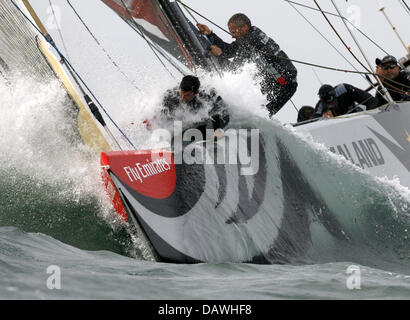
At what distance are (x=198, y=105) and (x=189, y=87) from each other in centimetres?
11

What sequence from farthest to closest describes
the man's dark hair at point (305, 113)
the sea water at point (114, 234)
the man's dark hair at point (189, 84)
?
the man's dark hair at point (305, 113) < the man's dark hair at point (189, 84) < the sea water at point (114, 234)

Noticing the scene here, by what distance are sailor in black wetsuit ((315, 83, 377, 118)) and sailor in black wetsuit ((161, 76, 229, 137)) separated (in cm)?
153

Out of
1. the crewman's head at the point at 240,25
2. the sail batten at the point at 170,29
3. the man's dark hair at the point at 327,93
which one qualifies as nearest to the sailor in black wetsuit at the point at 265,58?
the crewman's head at the point at 240,25

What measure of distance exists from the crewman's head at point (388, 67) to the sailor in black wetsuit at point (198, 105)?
1863mm

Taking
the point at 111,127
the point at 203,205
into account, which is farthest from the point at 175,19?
the point at 203,205

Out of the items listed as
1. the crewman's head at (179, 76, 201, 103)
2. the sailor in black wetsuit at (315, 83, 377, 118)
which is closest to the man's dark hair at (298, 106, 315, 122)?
the sailor in black wetsuit at (315, 83, 377, 118)

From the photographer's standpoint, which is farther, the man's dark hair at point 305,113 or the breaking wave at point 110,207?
the man's dark hair at point 305,113

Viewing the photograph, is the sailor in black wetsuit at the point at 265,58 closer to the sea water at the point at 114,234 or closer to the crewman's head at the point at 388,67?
the sea water at the point at 114,234

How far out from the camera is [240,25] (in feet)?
14.1

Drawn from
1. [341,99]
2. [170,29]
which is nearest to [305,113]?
[341,99]

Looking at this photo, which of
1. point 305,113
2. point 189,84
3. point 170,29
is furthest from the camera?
point 305,113

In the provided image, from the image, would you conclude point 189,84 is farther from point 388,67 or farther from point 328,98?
point 388,67

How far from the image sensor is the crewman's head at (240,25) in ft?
14.1

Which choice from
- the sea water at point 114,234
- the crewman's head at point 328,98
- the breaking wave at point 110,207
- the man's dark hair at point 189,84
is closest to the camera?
the sea water at point 114,234
